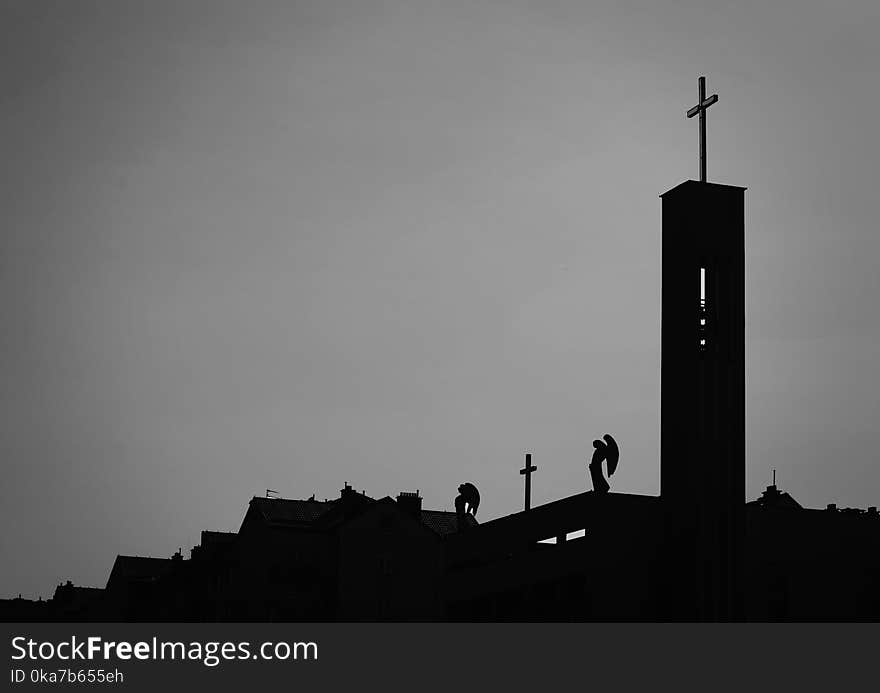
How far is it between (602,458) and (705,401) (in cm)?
533

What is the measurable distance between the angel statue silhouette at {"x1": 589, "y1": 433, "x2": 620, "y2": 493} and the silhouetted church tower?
10.3 feet

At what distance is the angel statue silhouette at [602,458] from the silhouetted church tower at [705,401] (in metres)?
3.13

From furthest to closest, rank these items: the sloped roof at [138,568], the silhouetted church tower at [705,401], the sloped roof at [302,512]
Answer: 1. the sloped roof at [138,568]
2. the sloped roof at [302,512]
3. the silhouetted church tower at [705,401]

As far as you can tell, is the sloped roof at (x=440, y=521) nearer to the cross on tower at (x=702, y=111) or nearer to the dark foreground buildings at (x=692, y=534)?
the dark foreground buildings at (x=692, y=534)

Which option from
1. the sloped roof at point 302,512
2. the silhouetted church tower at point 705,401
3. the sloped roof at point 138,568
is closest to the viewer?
the silhouetted church tower at point 705,401

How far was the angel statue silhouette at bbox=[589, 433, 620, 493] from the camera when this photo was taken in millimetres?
53750

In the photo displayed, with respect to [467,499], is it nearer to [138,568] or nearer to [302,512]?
[302,512]

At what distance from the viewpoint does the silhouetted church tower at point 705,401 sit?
164ft

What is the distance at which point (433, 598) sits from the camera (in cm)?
9244

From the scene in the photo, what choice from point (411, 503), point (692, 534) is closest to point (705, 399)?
point (692, 534)

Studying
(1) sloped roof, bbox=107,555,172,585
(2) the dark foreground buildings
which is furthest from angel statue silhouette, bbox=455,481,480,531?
(1) sloped roof, bbox=107,555,172,585

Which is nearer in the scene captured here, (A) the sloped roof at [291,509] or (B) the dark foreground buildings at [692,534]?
(B) the dark foreground buildings at [692,534]

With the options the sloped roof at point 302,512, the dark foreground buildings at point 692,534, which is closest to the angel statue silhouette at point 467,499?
the dark foreground buildings at point 692,534

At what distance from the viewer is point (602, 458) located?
2128 inches
